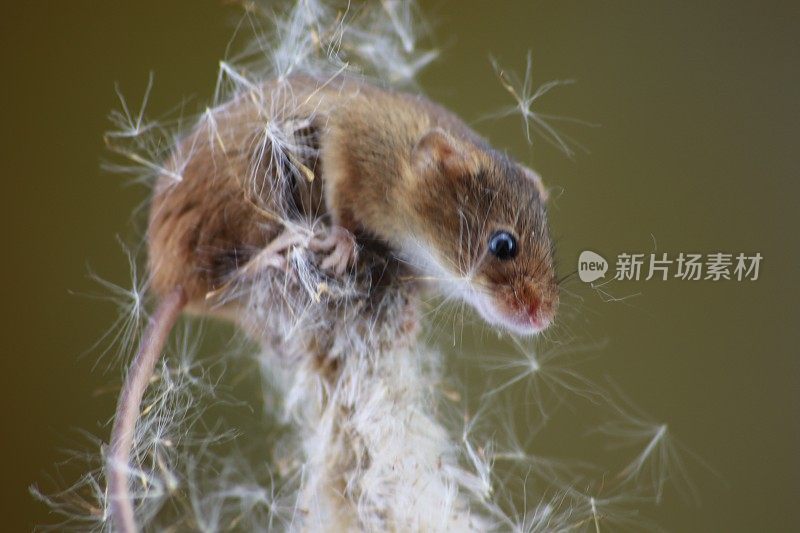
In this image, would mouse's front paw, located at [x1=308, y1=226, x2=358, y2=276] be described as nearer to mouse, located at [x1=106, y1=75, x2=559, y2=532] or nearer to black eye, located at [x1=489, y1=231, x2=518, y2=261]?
mouse, located at [x1=106, y1=75, x2=559, y2=532]

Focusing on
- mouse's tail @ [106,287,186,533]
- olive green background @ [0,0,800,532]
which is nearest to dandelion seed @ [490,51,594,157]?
olive green background @ [0,0,800,532]

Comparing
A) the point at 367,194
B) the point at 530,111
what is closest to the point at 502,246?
the point at 367,194

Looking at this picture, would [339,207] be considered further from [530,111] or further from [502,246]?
[530,111]

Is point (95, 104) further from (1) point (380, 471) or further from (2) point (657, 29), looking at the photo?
(2) point (657, 29)

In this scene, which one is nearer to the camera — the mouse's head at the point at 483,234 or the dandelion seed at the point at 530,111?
the mouse's head at the point at 483,234

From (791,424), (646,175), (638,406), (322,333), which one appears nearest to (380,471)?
(322,333)

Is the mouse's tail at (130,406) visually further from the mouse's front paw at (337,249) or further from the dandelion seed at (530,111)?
the dandelion seed at (530,111)

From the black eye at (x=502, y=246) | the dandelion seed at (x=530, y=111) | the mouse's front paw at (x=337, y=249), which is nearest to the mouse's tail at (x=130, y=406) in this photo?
the mouse's front paw at (x=337, y=249)
